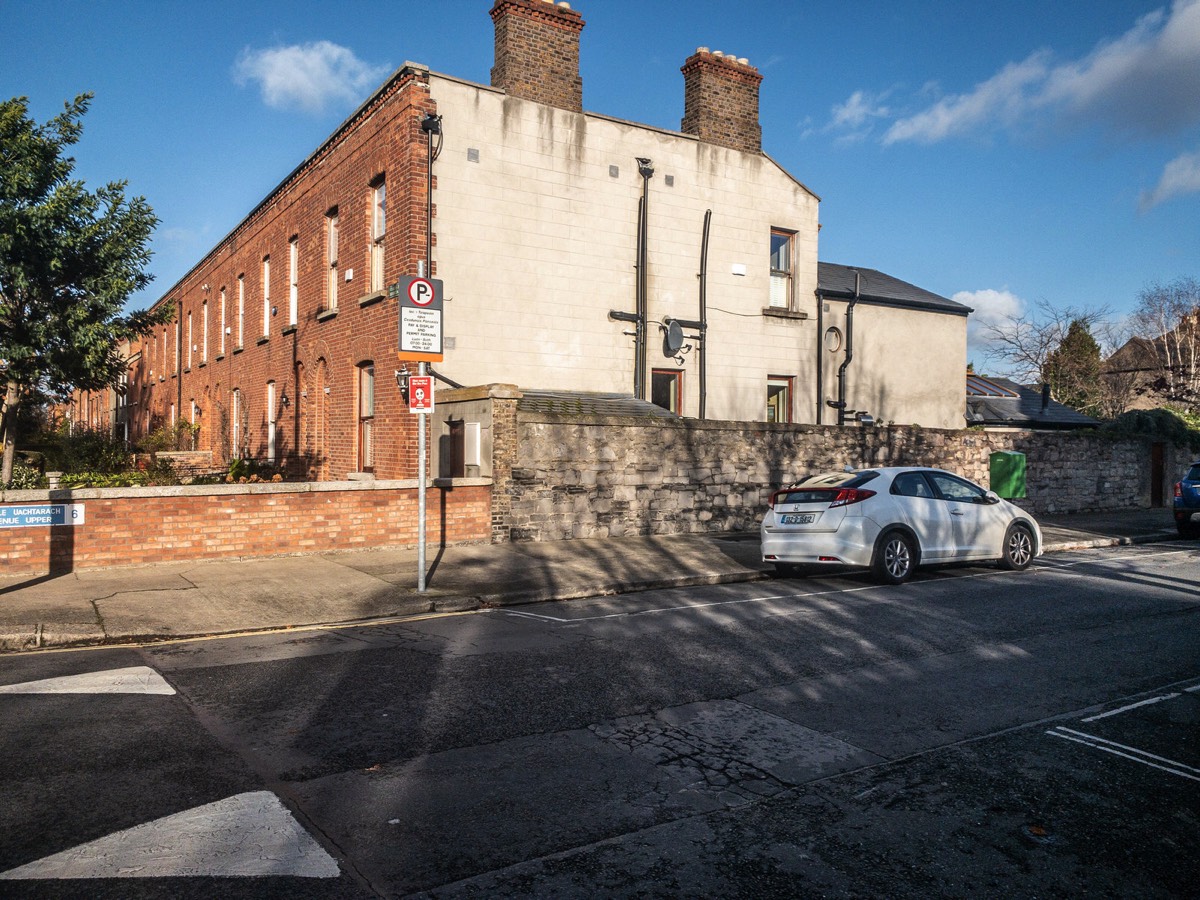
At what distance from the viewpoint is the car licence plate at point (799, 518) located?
11844 mm

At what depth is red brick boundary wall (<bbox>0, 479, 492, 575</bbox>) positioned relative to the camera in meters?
11.1

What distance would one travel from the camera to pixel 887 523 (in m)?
11.7

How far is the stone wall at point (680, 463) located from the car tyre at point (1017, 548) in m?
5.27

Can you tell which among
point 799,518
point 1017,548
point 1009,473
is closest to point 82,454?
point 799,518

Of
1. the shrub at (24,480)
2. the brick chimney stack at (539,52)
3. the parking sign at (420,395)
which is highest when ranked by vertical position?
the brick chimney stack at (539,52)

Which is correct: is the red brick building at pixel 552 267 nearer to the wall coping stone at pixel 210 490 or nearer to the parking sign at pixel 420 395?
the wall coping stone at pixel 210 490

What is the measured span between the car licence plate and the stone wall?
164 inches

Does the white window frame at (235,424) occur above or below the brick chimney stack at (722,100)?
below

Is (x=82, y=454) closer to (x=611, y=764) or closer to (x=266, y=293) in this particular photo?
(x=266, y=293)

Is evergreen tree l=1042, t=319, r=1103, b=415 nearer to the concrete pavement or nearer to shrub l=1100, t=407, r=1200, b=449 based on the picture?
shrub l=1100, t=407, r=1200, b=449

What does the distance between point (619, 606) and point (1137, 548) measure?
11395mm

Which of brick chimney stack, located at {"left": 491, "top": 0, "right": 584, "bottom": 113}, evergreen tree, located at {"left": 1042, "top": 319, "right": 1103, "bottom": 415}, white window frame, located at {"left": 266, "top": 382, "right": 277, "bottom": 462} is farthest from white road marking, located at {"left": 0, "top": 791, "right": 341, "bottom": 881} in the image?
evergreen tree, located at {"left": 1042, "top": 319, "right": 1103, "bottom": 415}

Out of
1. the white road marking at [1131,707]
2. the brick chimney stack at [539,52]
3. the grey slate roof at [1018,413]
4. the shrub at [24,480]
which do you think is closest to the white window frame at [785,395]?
the grey slate roof at [1018,413]

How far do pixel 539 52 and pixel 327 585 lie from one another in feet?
40.0
